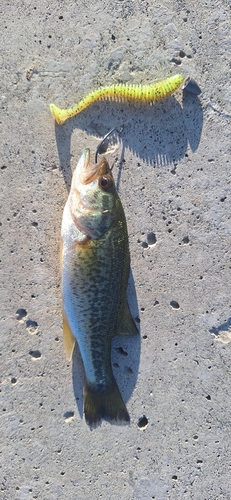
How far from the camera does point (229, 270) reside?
2625 mm

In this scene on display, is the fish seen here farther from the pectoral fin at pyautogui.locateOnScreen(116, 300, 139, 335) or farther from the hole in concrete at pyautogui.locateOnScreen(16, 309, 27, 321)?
the hole in concrete at pyautogui.locateOnScreen(16, 309, 27, 321)

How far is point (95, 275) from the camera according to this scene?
2.27 m

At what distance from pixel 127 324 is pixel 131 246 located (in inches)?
19.4

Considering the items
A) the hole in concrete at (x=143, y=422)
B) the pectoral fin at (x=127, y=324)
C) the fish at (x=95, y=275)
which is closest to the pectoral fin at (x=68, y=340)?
the fish at (x=95, y=275)

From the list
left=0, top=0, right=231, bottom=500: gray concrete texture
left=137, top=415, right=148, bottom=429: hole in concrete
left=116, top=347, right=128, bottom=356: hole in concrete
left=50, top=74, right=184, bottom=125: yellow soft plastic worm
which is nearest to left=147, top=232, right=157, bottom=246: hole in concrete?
left=0, top=0, right=231, bottom=500: gray concrete texture

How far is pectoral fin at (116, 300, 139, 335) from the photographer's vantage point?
2.47 meters

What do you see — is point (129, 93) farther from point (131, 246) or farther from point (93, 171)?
point (131, 246)

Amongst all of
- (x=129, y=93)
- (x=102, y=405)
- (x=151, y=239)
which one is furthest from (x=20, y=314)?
(x=129, y=93)

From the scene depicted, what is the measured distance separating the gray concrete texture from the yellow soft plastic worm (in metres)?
0.09

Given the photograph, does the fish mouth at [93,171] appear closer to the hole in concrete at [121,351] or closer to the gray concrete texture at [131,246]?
the gray concrete texture at [131,246]

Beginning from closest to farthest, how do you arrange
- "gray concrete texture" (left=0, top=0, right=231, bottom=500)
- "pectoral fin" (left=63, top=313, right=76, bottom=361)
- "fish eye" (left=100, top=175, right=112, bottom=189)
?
"fish eye" (left=100, top=175, right=112, bottom=189), "pectoral fin" (left=63, top=313, right=76, bottom=361), "gray concrete texture" (left=0, top=0, right=231, bottom=500)

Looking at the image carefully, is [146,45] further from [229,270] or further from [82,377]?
[82,377]

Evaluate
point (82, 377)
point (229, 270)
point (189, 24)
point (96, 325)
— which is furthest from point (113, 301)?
point (189, 24)

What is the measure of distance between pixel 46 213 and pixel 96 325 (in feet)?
2.53
